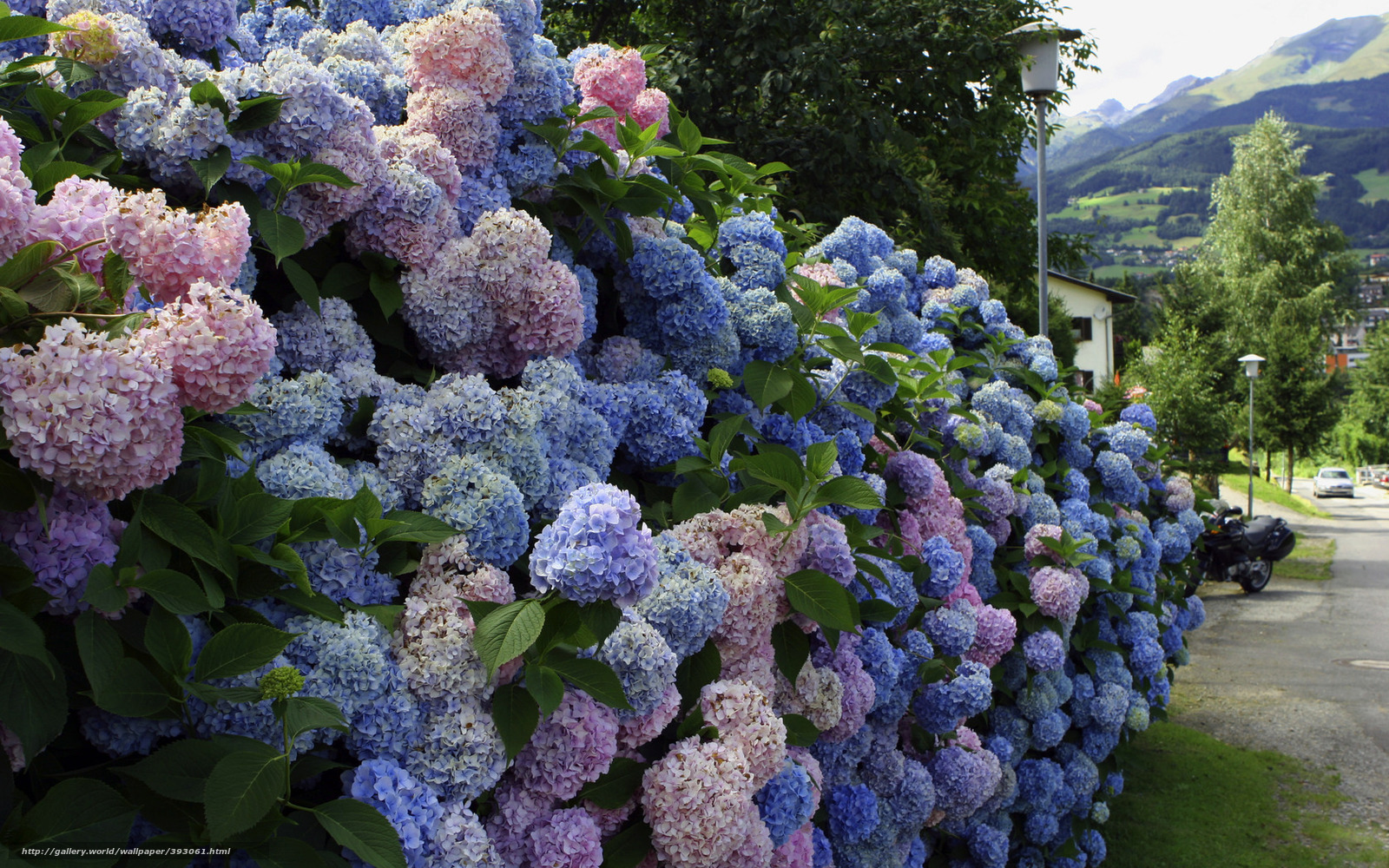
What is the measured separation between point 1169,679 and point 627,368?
5109 millimetres

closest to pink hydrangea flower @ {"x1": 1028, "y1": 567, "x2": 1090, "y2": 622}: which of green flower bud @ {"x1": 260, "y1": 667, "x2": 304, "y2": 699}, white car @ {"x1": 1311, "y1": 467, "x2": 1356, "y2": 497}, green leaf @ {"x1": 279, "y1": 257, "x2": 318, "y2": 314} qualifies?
green leaf @ {"x1": 279, "y1": 257, "x2": 318, "y2": 314}

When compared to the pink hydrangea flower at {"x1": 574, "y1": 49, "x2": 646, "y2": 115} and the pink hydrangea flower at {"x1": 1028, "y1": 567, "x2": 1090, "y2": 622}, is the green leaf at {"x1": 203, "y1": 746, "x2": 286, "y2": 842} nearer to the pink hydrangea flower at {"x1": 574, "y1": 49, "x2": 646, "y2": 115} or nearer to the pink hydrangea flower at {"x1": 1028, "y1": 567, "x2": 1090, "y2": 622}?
the pink hydrangea flower at {"x1": 574, "y1": 49, "x2": 646, "y2": 115}

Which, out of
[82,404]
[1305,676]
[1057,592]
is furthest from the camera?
[1305,676]

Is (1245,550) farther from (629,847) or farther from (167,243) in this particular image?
(167,243)

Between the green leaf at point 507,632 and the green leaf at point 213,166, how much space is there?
0.84m

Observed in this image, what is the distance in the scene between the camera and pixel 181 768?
1.14m

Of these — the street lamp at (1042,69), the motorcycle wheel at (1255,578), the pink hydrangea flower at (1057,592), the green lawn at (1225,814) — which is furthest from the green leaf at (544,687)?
the motorcycle wheel at (1255,578)

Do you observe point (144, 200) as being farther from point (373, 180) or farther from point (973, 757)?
point (973, 757)

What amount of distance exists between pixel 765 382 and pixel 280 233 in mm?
1168

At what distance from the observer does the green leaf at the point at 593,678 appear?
1431mm

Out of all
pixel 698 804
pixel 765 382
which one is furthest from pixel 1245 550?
pixel 698 804

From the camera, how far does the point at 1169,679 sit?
587 cm

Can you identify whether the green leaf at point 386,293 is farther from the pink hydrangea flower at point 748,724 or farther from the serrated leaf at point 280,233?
the pink hydrangea flower at point 748,724

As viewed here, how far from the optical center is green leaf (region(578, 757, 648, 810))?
1589 millimetres
